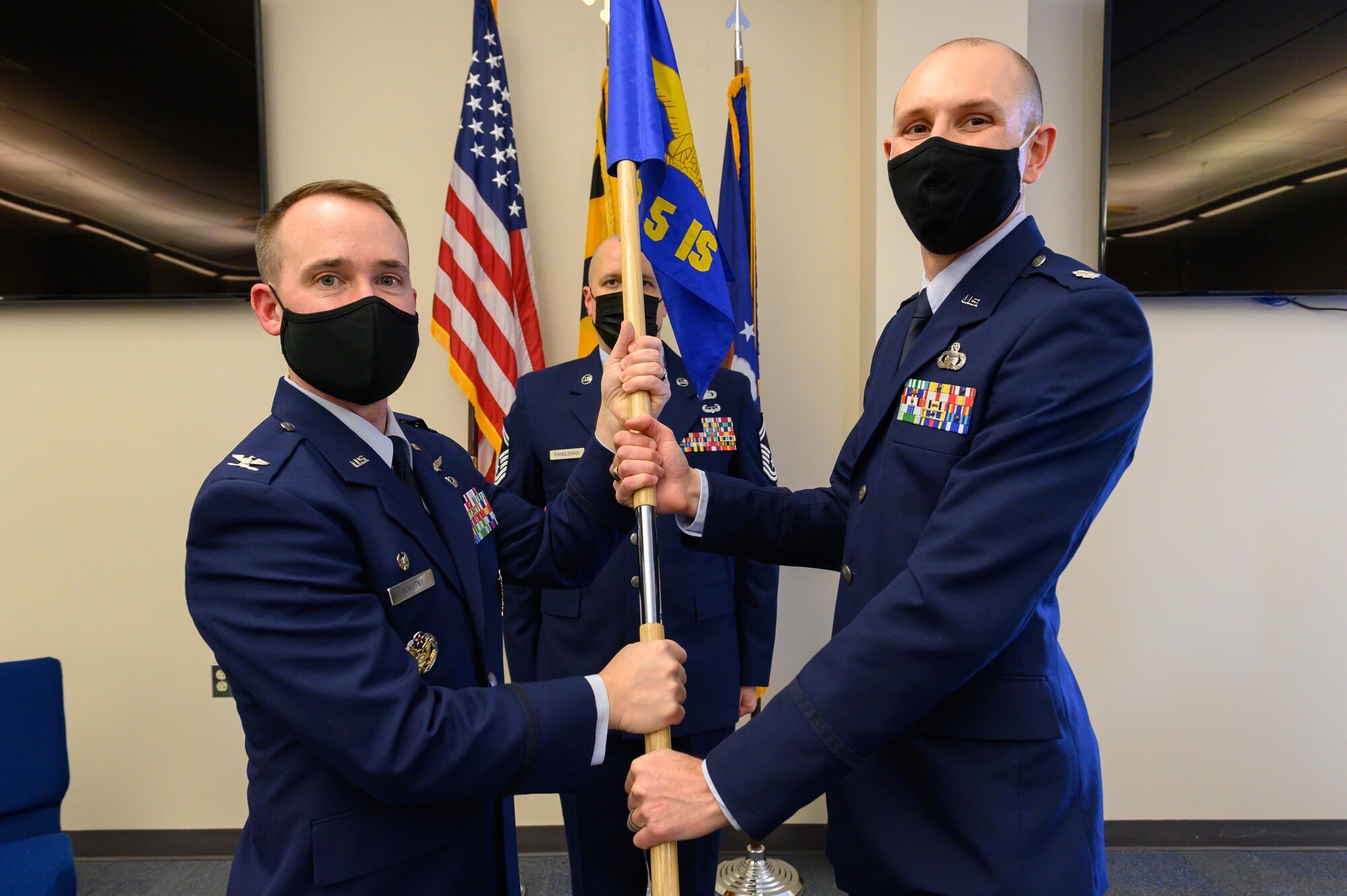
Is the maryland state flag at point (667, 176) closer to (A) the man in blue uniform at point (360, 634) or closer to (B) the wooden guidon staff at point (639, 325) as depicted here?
(B) the wooden guidon staff at point (639, 325)

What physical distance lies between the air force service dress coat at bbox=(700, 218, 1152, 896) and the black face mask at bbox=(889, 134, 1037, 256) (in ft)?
0.30

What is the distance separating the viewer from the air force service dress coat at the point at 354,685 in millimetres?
1059

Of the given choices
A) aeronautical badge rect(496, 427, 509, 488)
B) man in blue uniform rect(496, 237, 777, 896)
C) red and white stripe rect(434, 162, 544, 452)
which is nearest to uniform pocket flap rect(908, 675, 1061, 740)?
man in blue uniform rect(496, 237, 777, 896)

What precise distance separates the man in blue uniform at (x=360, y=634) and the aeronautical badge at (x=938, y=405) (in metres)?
0.53

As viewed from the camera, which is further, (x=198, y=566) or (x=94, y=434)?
(x=94, y=434)

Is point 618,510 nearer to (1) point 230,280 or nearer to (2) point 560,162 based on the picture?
(2) point 560,162

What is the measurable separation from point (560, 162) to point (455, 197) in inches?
17.3

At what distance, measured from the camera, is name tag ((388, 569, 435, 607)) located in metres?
1.19

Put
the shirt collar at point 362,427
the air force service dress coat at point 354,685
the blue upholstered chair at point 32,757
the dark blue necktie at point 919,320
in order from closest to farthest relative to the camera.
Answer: the air force service dress coat at point 354,685 < the shirt collar at point 362,427 < the dark blue necktie at point 919,320 < the blue upholstered chair at point 32,757

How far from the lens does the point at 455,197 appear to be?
2941 mm

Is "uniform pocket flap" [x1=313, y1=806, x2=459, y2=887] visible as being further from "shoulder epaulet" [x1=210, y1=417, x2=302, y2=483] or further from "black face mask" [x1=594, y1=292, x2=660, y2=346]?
"black face mask" [x1=594, y1=292, x2=660, y2=346]

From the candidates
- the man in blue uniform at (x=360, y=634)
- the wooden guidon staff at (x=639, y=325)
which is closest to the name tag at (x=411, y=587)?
the man in blue uniform at (x=360, y=634)

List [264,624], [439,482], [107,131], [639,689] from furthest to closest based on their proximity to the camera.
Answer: [107,131] < [439,482] < [639,689] < [264,624]

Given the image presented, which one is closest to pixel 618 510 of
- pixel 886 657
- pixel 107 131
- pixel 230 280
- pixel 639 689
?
pixel 639 689
